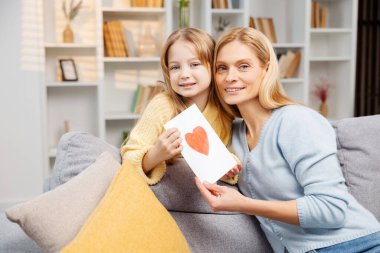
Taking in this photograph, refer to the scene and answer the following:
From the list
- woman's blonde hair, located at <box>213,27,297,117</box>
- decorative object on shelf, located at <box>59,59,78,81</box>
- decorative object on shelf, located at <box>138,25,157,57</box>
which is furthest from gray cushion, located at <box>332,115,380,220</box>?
decorative object on shelf, located at <box>59,59,78,81</box>

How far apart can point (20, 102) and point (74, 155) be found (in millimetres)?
2325

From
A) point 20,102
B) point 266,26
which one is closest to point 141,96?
point 20,102

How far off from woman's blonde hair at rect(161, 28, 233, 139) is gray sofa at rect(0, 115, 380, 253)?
0.71 feet

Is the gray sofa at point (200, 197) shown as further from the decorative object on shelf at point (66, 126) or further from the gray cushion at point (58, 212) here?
the decorative object on shelf at point (66, 126)

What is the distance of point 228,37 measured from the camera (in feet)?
5.58

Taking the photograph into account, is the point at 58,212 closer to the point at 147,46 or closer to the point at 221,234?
the point at 221,234

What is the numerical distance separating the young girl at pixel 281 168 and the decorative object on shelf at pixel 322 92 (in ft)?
10.9

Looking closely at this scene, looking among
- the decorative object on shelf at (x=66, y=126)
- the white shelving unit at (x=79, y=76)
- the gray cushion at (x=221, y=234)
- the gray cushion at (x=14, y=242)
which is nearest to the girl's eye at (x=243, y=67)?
the gray cushion at (x=221, y=234)

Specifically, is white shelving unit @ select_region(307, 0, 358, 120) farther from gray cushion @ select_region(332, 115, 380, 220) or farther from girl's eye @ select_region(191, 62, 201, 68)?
girl's eye @ select_region(191, 62, 201, 68)

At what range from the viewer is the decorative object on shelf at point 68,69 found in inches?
167

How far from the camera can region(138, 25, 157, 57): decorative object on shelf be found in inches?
170

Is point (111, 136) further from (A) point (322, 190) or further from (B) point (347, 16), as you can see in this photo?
(A) point (322, 190)

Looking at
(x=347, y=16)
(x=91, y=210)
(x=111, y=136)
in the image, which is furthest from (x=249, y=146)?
(x=347, y=16)

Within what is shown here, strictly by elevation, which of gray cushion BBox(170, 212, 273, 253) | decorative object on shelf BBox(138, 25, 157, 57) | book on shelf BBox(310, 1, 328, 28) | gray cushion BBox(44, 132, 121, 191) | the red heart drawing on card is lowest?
gray cushion BBox(170, 212, 273, 253)
